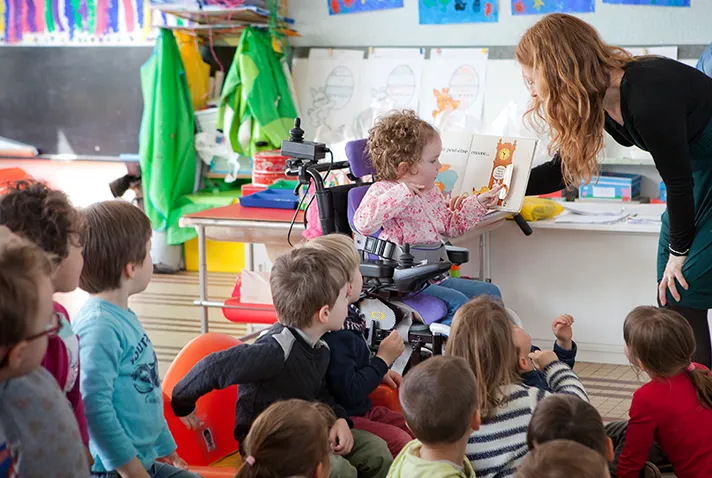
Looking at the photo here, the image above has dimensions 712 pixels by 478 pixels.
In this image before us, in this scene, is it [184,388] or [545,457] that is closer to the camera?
[545,457]

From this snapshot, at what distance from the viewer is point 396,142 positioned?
2.78 meters

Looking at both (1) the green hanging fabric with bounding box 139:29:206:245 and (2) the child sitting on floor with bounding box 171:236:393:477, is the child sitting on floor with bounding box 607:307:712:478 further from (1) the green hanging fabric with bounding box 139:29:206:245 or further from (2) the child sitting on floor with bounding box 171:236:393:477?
(1) the green hanging fabric with bounding box 139:29:206:245

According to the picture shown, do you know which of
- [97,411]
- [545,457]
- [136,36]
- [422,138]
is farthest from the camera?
[136,36]

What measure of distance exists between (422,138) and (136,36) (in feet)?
11.3

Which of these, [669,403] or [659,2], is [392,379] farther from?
[659,2]

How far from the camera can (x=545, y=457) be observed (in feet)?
3.95

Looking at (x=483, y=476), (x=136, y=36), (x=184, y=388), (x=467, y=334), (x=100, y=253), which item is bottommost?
(x=483, y=476)

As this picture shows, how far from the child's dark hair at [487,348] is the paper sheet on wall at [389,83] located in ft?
10.6

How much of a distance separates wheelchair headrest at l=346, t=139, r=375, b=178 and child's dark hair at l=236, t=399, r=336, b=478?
5.12 feet

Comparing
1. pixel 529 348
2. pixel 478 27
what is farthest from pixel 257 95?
pixel 529 348

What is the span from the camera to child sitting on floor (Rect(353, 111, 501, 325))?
2.68 meters

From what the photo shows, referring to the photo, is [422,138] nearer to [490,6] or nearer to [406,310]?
[406,310]

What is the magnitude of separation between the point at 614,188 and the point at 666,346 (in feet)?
8.36

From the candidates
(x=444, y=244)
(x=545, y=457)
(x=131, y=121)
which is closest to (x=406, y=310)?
(x=444, y=244)
